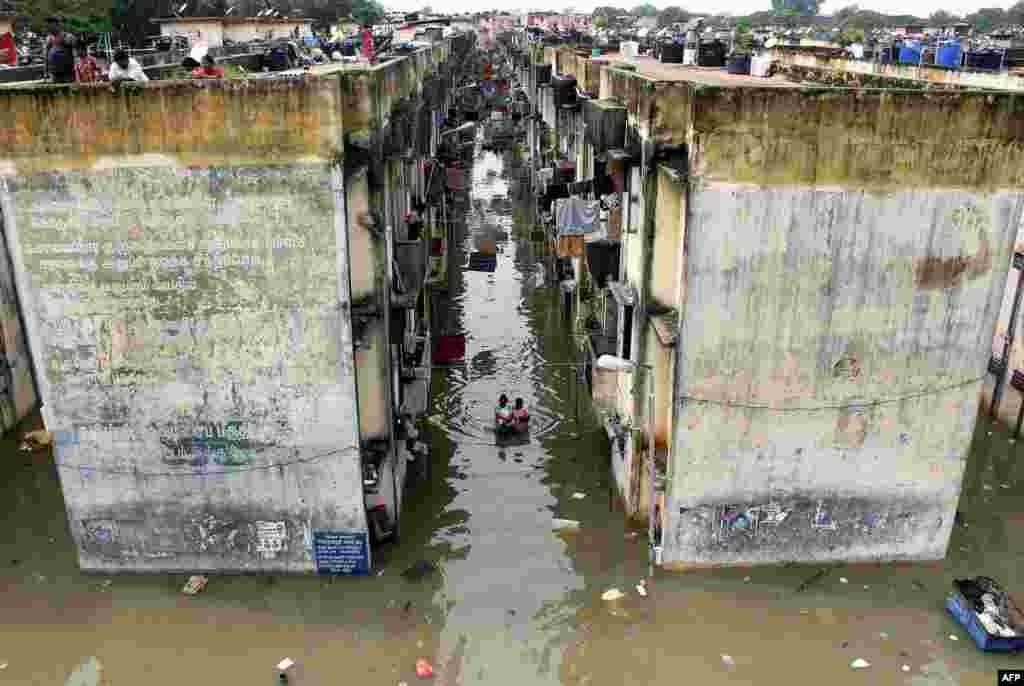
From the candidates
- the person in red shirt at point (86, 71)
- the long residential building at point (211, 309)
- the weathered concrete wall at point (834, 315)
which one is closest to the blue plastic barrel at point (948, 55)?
the weathered concrete wall at point (834, 315)

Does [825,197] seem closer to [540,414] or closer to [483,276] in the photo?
[540,414]

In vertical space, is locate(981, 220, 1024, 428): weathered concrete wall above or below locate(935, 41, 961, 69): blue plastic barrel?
below

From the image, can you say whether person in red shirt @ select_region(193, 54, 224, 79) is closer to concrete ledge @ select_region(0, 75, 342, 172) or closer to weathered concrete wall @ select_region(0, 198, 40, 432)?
concrete ledge @ select_region(0, 75, 342, 172)

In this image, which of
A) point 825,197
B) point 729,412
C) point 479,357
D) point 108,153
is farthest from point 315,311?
point 479,357

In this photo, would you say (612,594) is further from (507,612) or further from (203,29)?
(203,29)

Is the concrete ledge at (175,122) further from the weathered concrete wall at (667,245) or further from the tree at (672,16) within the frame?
the tree at (672,16)

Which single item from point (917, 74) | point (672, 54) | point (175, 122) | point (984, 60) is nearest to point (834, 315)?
point (175, 122)

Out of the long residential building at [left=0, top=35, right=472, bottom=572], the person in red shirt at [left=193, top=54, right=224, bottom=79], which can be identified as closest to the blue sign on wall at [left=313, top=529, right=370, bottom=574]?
the long residential building at [left=0, top=35, right=472, bottom=572]
